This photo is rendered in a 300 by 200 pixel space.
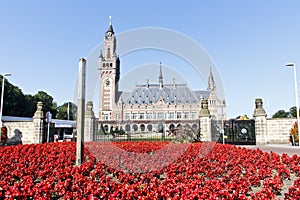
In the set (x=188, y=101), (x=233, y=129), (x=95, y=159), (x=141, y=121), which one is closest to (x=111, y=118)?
(x=141, y=121)

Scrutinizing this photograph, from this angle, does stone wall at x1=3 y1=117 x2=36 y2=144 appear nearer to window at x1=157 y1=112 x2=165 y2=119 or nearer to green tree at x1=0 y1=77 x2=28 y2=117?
green tree at x1=0 y1=77 x2=28 y2=117

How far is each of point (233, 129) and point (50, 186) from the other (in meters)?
17.8

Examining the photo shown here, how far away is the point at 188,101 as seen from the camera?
80.0 m

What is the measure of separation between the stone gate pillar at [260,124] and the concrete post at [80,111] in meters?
14.4

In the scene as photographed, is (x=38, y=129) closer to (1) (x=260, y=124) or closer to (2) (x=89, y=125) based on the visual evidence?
(2) (x=89, y=125)

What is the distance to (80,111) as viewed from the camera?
6.77 metres

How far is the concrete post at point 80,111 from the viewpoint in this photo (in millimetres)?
6637

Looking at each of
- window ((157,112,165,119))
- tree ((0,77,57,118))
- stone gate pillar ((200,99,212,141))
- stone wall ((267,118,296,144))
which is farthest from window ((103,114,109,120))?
stone wall ((267,118,296,144))

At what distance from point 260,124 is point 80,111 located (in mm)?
14638

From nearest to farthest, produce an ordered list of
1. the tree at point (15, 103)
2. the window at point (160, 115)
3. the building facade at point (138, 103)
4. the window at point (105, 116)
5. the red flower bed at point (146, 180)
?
the red flower bed at point (146, 180) → the tree at point (15, 103) → the window at point (105, 116) → the building facade at point (138, 103) → the window at point (160, 115)

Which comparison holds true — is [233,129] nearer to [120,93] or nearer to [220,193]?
[220,193]

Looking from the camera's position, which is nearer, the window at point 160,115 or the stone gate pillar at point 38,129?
the stone gate pillar at point 38,129

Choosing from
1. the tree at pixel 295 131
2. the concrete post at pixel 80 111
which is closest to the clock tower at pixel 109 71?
the tree at pixel 295 131

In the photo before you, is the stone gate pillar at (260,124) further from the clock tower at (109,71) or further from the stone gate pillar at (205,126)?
the clock tower at (109,71)
